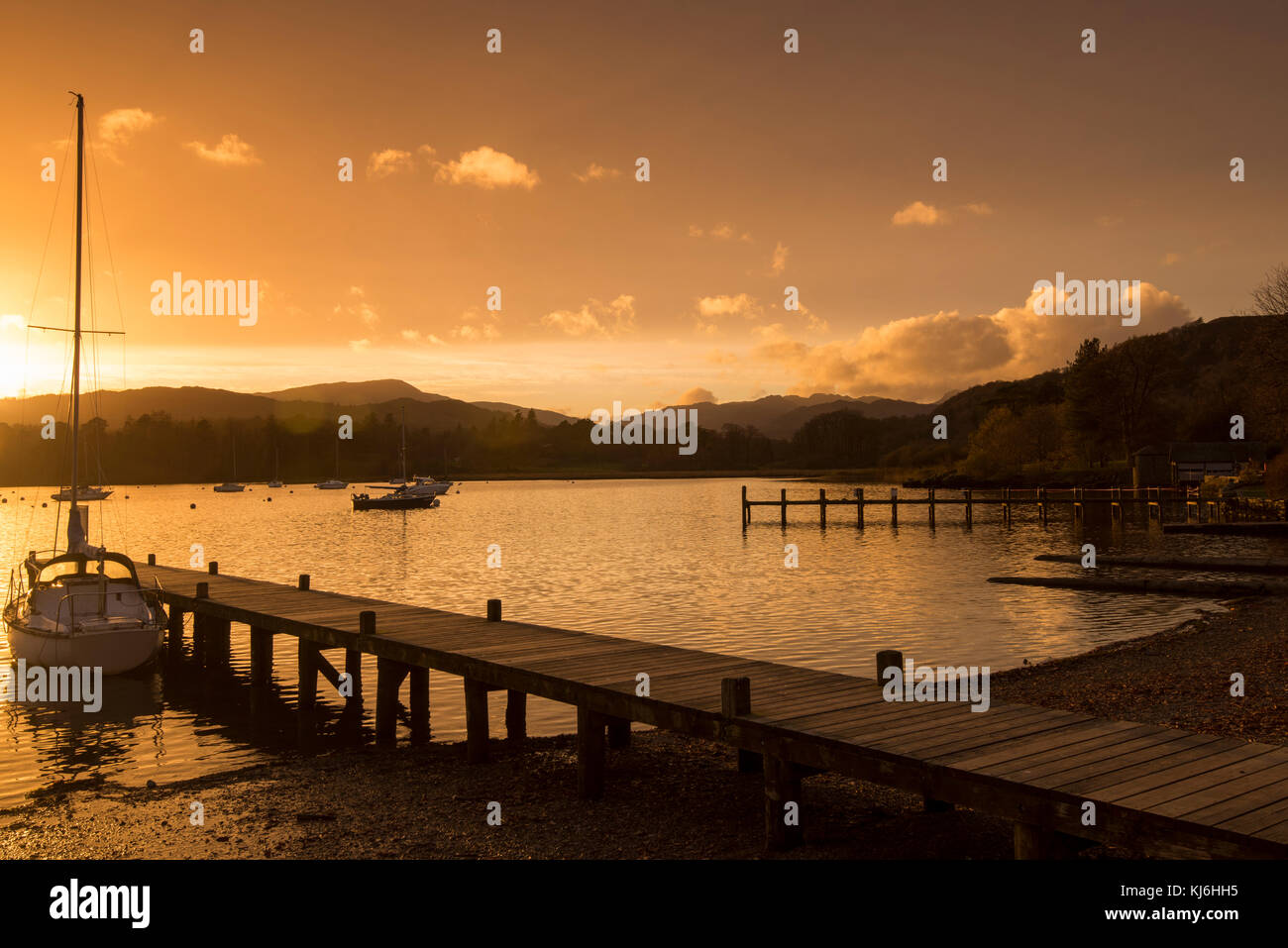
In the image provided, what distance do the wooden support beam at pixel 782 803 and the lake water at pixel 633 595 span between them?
7342 mm

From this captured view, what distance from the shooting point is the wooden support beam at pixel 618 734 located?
14.4 meters

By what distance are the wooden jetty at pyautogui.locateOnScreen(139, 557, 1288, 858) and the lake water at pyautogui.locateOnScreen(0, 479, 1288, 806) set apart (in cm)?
245

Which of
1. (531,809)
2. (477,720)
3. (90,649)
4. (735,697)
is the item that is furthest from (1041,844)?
(90,649)

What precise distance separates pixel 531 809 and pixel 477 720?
2811 mm

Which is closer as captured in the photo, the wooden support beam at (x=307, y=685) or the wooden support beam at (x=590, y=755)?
the wooden support beam at (x=590, y=755)

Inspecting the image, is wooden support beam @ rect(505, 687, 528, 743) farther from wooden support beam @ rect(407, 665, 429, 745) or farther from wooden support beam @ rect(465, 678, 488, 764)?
wooden support beam @ rect(407, 665, 429, 745)

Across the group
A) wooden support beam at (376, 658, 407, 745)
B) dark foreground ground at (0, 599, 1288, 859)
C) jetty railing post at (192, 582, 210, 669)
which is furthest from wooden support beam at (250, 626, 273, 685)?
dark foreground ground at (0, 599, 1288, 859)

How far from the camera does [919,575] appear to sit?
4125 cm

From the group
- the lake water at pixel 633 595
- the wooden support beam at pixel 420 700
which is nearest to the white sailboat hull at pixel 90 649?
the lake water at pixel 633 595

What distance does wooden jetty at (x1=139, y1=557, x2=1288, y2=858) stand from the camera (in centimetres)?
716

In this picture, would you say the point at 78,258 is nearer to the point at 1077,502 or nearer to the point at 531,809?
the point at 531,809

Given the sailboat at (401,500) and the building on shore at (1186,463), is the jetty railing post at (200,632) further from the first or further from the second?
the building on shore at (1186,463)

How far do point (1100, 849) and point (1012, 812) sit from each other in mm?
2646
